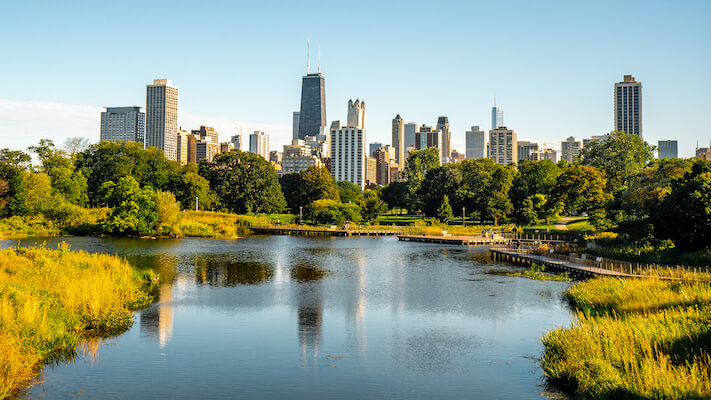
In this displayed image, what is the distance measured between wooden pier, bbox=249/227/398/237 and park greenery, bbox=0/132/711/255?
5415 mm

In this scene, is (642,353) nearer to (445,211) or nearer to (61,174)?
(445,211)

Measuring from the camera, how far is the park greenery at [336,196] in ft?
146

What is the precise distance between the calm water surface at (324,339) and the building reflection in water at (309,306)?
7cm

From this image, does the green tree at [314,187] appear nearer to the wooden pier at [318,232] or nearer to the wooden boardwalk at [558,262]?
the wooden pier at [318,232]

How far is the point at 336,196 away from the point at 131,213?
43788 millimetres

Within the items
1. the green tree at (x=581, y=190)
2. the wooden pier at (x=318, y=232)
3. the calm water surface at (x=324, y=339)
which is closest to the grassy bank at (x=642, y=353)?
the calm water surface at (x=324, y=339)

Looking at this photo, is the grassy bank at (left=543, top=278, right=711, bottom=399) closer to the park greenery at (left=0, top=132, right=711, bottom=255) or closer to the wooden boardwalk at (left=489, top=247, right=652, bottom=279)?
the wooden boardwalk at (left=489, top=247, right=652, bottom=279)

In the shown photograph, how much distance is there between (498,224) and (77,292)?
7341cm

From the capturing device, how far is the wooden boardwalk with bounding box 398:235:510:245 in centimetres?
6556

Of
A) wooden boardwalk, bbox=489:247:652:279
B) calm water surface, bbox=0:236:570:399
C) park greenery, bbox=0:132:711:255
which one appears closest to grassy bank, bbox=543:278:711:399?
calm water surface, bbox=0:236:570:399

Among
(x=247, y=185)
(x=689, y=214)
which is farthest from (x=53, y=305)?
(x=247, y=185)

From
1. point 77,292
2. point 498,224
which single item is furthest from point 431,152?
point 77,292

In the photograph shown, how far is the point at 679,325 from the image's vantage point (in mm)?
17859

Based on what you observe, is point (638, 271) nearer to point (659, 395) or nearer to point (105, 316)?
point (659, 395)
